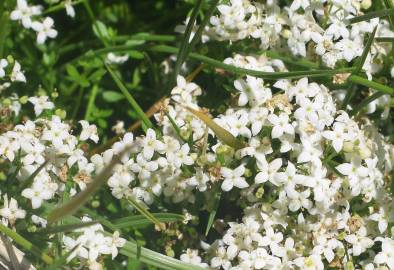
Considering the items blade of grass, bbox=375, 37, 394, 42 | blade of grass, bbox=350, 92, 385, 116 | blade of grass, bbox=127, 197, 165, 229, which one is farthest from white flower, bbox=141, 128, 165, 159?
blade of grass, bbox=375, 37, 394, 42

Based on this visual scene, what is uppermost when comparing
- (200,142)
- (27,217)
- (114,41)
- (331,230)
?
(114,41)

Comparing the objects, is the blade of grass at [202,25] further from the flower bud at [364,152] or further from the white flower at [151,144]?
the flower bud at [364,152]

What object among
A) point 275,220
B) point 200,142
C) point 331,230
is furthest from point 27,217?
point 331,230

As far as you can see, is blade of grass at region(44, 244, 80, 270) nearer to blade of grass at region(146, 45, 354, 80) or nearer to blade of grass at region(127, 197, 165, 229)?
blade of grass at region(127, 197, 165, 229)

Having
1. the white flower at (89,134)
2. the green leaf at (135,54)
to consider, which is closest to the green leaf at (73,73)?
the green leaf at (135,54)

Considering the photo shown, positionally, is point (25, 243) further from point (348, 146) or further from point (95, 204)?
point (348, 146)

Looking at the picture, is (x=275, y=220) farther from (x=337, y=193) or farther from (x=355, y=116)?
(x=355, y=116)
